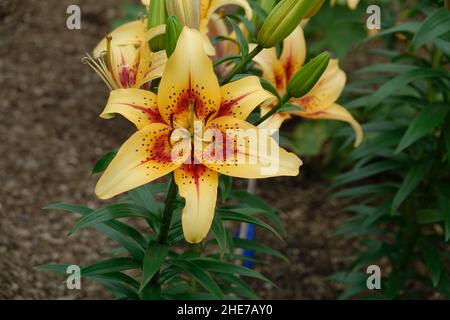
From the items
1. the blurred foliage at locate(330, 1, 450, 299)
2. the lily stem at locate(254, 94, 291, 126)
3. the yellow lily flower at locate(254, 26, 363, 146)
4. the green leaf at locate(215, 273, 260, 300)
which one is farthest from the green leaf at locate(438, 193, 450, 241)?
the lily stem at locate(254, 94, 291, 126)

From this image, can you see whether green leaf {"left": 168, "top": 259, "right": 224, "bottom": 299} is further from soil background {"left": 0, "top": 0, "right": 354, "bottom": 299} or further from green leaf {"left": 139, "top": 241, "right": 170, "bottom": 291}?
soil background {"left": 0, "top": 0, "right": 354, "bottom": 299}

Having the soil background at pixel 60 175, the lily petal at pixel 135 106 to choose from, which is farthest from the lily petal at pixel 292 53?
the soil background at pixel 60 175

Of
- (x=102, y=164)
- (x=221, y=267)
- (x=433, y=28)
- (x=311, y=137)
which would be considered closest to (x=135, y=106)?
(x=102, y=164)

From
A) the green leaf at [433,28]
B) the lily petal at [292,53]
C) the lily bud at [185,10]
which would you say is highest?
the green leaf at [433,28]

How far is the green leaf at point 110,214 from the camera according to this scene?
4.26 ft

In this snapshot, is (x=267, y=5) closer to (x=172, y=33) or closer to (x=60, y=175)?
(x=172, y=33)

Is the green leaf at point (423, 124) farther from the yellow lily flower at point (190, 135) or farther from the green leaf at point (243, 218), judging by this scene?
the yellow lily flower at point (190, 135)

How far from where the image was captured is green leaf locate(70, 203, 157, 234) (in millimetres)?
1297

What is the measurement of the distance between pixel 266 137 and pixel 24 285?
106 cm

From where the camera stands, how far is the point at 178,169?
3.93 ft

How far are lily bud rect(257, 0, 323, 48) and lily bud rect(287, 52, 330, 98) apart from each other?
69 millimetres

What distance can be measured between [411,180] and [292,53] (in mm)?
489
